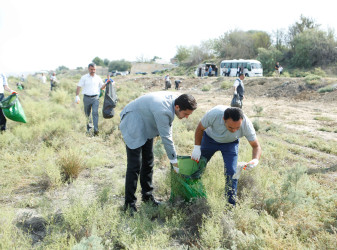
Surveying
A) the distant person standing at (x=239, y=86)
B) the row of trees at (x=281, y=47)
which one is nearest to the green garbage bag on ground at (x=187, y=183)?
the distant person standing at (x=239, y=86)

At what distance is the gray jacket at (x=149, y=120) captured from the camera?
288 cm

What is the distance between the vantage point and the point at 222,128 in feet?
10.6

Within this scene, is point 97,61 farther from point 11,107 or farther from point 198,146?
point 198,146

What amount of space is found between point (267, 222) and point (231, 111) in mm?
1274

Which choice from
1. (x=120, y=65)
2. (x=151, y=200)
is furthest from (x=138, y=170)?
(x=120, y=65)

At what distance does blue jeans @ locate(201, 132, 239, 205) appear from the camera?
3.22 metres

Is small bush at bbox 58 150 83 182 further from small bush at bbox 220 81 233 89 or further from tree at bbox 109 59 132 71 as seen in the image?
tree at bbox 109 59 132 71

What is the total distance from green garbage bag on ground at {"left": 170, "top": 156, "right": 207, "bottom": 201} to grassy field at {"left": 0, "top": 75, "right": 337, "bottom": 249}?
0.10 metres

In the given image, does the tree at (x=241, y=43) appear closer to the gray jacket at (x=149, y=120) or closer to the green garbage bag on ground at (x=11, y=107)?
Answer: the green garbage bag on ground at (x=11, y=107)

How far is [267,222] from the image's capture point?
2877 millimetres

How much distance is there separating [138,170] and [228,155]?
1148 mm

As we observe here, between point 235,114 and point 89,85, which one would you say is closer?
point 235,114

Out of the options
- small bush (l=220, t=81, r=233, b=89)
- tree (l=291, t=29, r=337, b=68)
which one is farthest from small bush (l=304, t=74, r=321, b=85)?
tree (l=291, t=29, r=337, b=68)

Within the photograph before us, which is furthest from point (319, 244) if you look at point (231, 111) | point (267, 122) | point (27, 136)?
point (267, 122)
